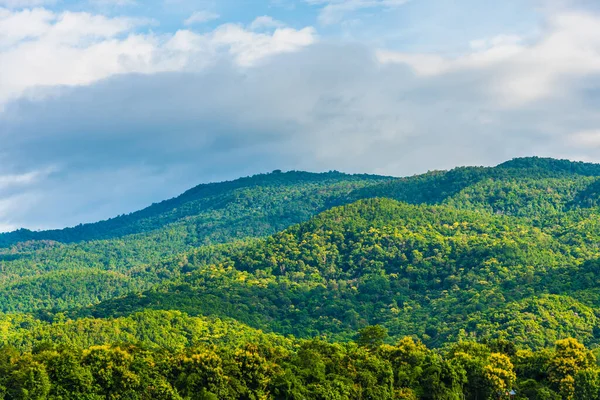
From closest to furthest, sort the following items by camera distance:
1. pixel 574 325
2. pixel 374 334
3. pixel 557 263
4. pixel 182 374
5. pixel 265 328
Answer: pixel 182 374
pixel 374 334
pixel 574 325
pixel 265 328
pixel 557 263

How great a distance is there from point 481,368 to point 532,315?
51.2 m

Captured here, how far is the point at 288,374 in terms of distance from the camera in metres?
101

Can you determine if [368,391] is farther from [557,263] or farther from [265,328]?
[557,263]

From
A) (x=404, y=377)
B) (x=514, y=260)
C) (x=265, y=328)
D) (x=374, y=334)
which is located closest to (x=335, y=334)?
(x=265, y=328)

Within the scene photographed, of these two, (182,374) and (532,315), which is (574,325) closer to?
(532,315)

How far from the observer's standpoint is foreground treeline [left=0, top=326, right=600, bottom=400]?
97.9 meters

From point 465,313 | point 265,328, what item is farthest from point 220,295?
point 465,313

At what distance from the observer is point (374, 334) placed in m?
119

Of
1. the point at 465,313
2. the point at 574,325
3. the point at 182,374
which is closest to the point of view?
the point at 182,374

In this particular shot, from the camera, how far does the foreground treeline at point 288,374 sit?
9794 centimetres

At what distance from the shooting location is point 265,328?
182250 millimetres

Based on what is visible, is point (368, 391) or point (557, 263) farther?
point (557, 263)

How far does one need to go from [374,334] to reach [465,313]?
54805mm

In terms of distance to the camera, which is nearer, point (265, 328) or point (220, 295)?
point (265, 328)
